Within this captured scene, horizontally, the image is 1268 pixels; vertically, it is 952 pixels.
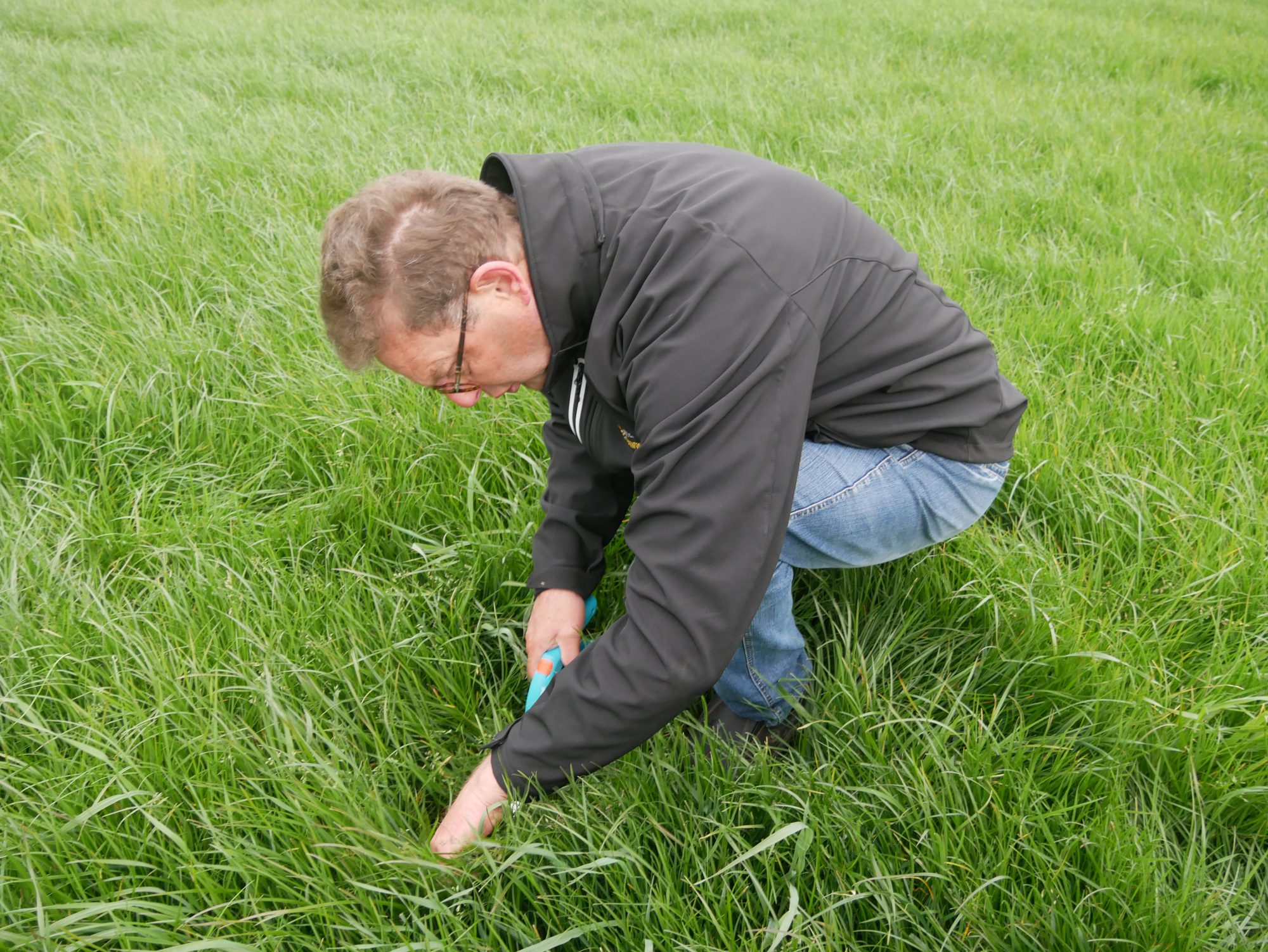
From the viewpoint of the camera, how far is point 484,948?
1.38m

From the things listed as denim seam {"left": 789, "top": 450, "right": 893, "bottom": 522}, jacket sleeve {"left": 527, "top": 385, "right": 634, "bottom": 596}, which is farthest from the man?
jacket sleeve {"left": 527, "top": 385, "right": 634, "bottom": 596}

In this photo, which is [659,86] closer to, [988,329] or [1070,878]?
[988,329]

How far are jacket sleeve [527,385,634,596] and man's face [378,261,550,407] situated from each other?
331mm

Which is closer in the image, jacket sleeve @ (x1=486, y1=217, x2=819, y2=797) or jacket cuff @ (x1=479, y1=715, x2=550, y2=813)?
jacket sleeve @ (x1=486, y1=217, x2=819, y2=797)

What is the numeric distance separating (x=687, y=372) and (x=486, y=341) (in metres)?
0.41

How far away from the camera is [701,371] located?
1.30 m

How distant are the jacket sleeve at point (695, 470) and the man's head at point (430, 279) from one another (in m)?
0.24

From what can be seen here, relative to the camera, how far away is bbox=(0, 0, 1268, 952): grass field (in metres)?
1.42

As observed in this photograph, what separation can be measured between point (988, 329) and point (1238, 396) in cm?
73

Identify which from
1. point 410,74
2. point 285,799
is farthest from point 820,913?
point 410,74

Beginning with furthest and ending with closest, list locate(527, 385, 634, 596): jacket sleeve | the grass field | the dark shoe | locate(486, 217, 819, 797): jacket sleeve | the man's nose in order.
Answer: locate(527, 385, 634, 596): jacket sleeve
the dark shoe
the man's nose
the grass field
locate(486, 217, 819, 797): jacket sleeve

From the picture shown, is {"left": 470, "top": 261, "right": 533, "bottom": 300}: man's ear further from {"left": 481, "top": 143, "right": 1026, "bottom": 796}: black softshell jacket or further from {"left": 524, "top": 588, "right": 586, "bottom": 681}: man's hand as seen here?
{"left": 524, "top": 588, "right": 586, "bottom": 681}: man's hand

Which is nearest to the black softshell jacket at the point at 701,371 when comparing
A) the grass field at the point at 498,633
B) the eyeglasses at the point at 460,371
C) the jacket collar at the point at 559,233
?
the jacket collar at the point at 559,233

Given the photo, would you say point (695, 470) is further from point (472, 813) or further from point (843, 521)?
point (472, 813)
